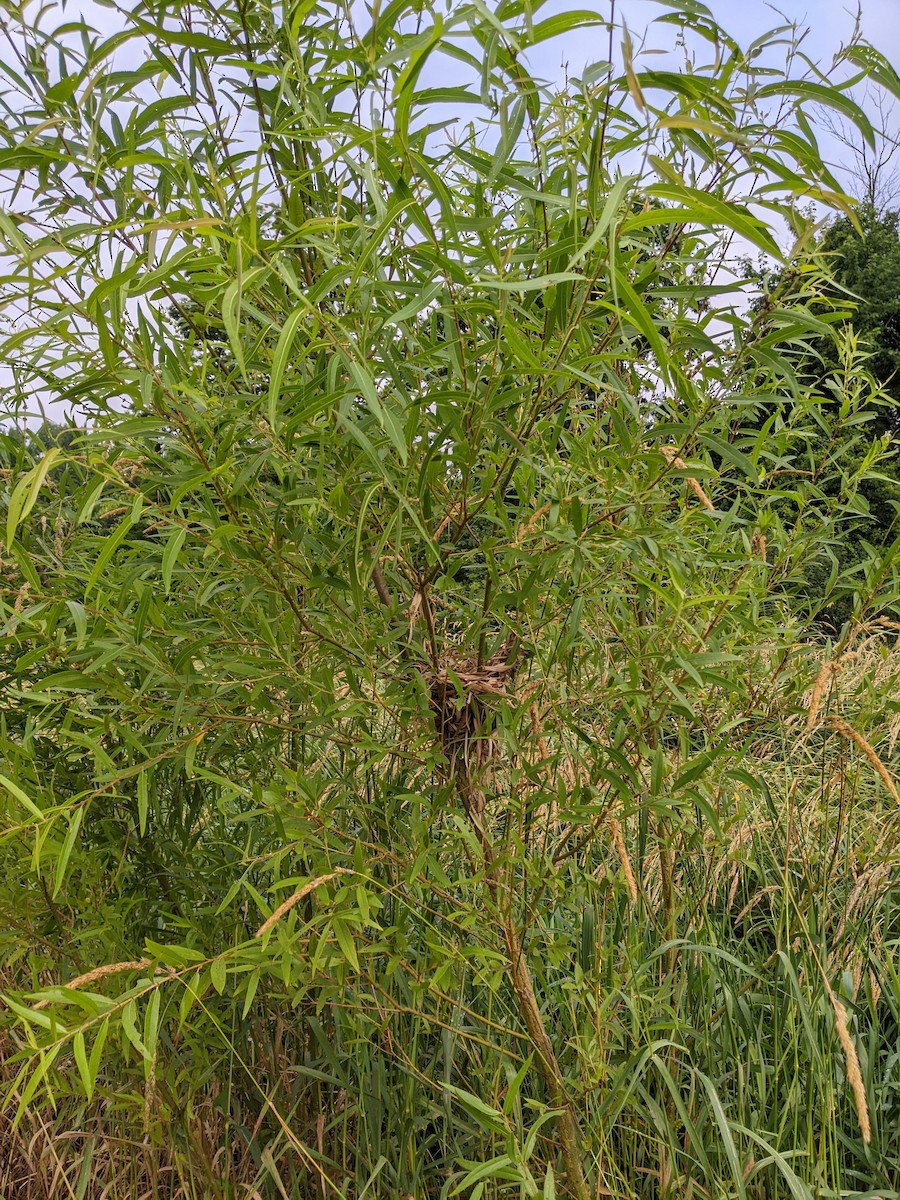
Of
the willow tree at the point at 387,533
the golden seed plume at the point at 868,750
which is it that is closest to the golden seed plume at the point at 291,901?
the willow tree at the point at 387,533

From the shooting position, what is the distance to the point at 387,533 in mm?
989

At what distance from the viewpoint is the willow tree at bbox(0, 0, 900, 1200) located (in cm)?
92

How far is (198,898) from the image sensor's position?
5.85ft

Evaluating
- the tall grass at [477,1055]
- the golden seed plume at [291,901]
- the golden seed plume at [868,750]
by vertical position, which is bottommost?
the tall grass at [477,1055]

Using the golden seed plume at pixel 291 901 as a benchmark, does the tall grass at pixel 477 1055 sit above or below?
below

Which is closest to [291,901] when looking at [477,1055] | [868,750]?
[868,750]

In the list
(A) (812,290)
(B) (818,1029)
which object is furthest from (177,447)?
(B) (818,1029)

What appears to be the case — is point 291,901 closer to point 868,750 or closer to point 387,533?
point 387,533


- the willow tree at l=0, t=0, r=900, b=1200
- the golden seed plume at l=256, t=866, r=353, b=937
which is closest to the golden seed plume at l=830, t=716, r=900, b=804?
the willow tree at l=0, t=0, r=900, b=1200

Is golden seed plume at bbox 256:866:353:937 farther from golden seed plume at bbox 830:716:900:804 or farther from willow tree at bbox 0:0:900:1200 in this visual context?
golden seed plume at bbox 830:716:900:804

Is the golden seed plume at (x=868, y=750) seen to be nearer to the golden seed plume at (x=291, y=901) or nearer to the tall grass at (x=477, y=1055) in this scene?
the tall grass at (x=477, y=1055)

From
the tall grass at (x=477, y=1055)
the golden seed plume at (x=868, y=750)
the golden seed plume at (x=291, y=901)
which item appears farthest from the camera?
the tall grass at (x=477, y=1055)

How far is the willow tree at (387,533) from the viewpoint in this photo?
3.00ft

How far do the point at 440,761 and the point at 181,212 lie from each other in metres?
0.79
